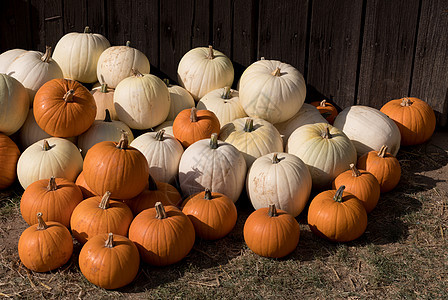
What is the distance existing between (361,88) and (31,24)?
12.8ft

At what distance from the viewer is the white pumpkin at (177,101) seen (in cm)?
532

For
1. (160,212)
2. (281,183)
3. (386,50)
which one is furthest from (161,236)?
(386,50)

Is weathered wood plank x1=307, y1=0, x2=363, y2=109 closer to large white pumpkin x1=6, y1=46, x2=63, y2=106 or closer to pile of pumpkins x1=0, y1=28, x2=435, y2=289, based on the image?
pile of pumpkins x1=0, y1=28, x2=435, y2=289

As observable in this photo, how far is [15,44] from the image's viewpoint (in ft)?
19.6

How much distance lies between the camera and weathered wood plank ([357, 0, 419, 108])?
5402mm

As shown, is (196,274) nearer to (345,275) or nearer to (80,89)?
(345,275)

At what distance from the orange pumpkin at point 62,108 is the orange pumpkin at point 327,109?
2.49 meters

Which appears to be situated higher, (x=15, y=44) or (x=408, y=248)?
(x=15, y=44)

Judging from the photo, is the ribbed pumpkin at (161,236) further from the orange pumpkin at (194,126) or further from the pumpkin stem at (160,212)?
the orange pumpkin at (194,126)

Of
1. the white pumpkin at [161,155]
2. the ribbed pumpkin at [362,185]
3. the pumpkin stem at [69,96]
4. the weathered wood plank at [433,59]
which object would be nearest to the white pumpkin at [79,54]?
the pumpkin stem at [69,96]

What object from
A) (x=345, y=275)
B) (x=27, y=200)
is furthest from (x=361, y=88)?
(x=27, y=200)

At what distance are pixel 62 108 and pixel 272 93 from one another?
1.96 m

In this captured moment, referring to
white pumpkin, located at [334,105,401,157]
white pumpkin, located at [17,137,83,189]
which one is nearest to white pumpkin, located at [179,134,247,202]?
white pumpkin, located at [17,137,83,189]

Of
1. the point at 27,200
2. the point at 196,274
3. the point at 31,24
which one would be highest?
the point at 31,24
